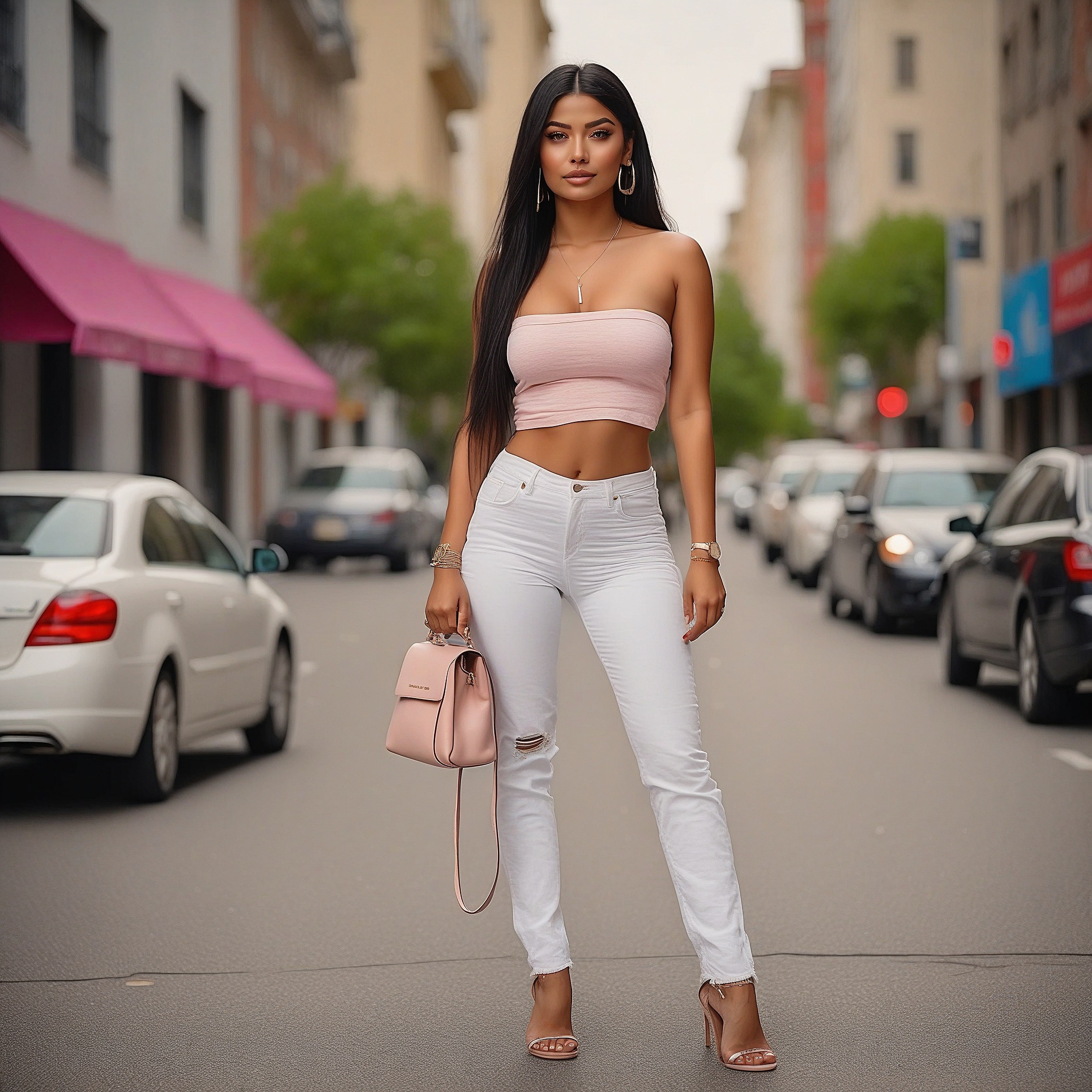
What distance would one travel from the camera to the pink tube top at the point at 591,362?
13.2 feet

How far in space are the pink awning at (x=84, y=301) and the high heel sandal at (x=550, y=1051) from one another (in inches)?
582

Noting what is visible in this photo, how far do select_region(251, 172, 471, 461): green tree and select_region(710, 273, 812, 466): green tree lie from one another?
5291cm

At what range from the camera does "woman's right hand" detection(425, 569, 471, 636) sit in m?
4.08

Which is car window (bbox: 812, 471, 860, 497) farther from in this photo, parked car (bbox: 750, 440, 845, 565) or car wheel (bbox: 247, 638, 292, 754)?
car wheel (bbox: 247, 638, 292, 754)

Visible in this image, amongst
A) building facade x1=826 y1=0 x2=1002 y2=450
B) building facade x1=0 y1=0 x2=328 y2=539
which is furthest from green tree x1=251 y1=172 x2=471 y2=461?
building facade x1=826 y1=0 x2=1002 y2=450

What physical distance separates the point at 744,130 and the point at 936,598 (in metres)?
135

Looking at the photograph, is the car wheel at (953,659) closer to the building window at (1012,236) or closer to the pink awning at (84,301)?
the pink awning at (84,301)

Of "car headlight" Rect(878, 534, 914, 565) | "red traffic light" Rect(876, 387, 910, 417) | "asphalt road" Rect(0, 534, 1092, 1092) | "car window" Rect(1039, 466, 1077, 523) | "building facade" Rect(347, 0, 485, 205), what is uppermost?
"building facade" Rect(347, 0, 485, 205)

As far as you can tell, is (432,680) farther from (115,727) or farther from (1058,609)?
(1058,609)

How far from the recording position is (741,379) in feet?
299

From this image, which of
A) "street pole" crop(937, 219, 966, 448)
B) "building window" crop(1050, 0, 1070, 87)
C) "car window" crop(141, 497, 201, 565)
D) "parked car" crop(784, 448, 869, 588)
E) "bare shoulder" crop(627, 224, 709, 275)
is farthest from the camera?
"street pole" crop(937, 219, 966, 448)

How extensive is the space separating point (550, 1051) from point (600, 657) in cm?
84

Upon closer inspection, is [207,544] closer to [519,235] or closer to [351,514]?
[519,235]

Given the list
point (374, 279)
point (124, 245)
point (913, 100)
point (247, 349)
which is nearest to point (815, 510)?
point (247, 349)
